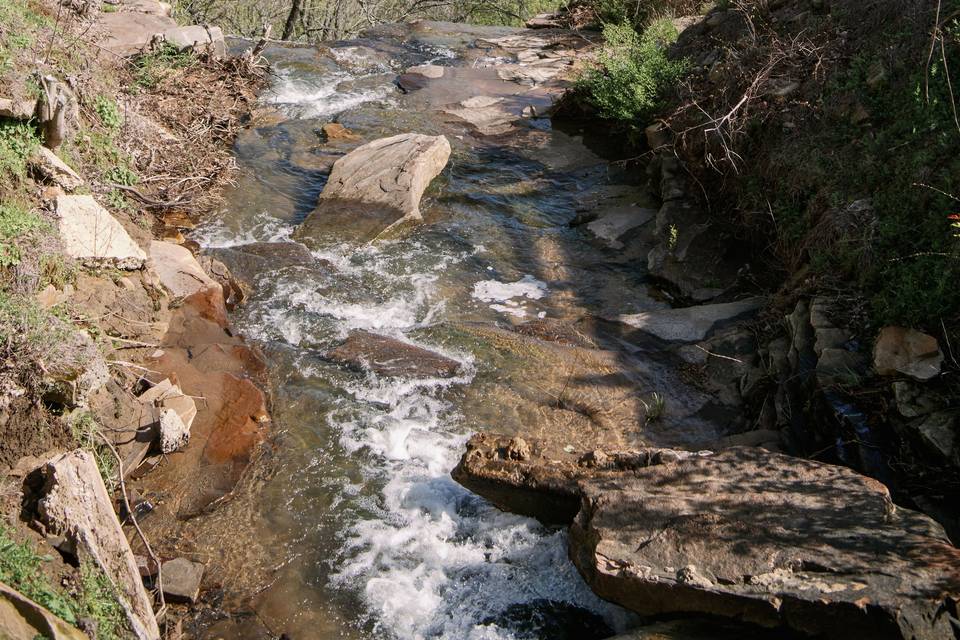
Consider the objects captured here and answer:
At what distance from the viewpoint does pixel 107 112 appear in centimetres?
708

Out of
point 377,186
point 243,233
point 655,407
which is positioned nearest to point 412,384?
point 655,407

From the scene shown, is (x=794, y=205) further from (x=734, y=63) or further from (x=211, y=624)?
(x=211, y=624)

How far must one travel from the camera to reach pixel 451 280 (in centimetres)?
698

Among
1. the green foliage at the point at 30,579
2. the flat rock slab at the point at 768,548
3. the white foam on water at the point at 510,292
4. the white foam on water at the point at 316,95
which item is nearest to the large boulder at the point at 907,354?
the flat rock slab at the point at 768,548

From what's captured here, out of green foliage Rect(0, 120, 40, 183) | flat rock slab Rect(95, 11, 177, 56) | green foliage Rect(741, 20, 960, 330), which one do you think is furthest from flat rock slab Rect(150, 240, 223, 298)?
green foliage Rect(741, 20, 960, 330)

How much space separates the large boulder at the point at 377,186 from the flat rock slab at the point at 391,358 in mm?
1932

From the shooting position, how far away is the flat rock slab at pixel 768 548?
313 cm

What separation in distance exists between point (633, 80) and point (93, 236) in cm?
638

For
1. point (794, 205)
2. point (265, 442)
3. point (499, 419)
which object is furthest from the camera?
point (794, 205)

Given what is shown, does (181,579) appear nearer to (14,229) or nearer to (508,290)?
(14,229)

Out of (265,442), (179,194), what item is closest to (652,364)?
(265,442)

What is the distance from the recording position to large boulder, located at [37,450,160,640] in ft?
11.9

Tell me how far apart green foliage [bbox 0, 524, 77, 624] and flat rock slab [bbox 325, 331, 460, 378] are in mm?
2638

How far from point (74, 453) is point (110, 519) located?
42 cm
